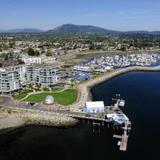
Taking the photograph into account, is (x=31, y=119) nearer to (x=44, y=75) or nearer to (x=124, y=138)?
(x=124, y=138)

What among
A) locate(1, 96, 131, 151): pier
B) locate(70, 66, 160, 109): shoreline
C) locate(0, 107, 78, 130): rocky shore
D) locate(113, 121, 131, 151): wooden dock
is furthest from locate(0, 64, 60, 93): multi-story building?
locate(113, 121, 131, 151): wooden dock

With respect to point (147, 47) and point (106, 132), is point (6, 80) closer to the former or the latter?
point (106, 132)

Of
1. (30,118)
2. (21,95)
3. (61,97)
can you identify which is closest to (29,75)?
(21,95)

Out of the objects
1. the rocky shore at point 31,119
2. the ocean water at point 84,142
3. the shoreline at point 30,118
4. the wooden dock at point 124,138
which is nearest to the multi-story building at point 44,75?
the shoreline at point 30,118

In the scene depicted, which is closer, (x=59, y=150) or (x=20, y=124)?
(x=59, y=150)

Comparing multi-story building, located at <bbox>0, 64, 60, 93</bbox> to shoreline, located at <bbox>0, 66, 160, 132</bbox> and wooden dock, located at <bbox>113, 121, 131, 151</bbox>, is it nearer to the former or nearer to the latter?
shoreline, located at <bbox>0, 66, 160, 132</bbox>

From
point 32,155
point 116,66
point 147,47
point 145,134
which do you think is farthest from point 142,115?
point 147,47

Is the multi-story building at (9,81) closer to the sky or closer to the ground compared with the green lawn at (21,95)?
closer to the sky

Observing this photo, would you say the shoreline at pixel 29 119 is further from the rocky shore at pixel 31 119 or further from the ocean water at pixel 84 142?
the ocean water at pixel 84 142

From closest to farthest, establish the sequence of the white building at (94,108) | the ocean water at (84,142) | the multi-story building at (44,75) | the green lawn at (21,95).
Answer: the ocean water at (84,142)
the white building at (94,108)
the green lawn at (21,95)
the multi-story building at (44,75)
